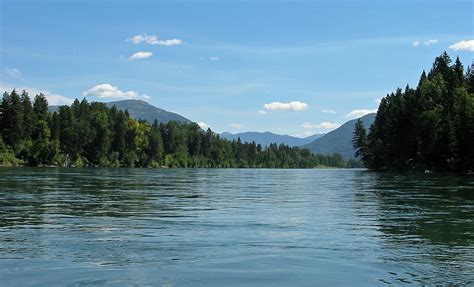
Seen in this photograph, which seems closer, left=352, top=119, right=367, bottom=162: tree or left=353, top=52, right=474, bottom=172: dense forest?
left=353, top=52, right=474, bottom=172: dense forest

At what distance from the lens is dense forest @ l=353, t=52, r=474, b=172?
105m

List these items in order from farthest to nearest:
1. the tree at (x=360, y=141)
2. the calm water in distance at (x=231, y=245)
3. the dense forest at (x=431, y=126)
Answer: the tree at (x=360, y=141)
the dense forest at (x=431, y=126)
the calm water in distance at (x=231, y=245)

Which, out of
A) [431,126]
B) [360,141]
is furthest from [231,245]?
[360,141]

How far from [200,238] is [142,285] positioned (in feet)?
24.2

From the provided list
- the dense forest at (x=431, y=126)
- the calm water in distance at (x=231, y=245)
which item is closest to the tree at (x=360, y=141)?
the dense forest at (x=431, y=126)

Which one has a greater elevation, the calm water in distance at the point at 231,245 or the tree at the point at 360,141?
the tree at the point at 360,141

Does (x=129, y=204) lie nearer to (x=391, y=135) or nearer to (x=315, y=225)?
(x=315, y=225)

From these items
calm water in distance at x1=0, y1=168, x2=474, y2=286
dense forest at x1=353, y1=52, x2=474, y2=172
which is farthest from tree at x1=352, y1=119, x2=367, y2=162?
calm water in distance at x1=0, y1=168, x2=474, y2=286

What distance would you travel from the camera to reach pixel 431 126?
377ft

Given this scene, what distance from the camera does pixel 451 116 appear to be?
11519cm

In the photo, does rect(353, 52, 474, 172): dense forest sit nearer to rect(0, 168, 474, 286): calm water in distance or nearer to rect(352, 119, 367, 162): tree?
rect(352, 119, 367, 162): tree

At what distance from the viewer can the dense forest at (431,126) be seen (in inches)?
4117

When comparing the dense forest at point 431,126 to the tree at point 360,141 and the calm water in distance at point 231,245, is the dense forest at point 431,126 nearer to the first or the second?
the tree at point 360,141

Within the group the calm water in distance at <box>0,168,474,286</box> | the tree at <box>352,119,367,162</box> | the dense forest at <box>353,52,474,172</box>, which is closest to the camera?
the calm water in distance at <box>0,168,474,286</box>
